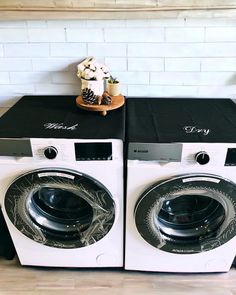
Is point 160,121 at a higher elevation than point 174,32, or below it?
below

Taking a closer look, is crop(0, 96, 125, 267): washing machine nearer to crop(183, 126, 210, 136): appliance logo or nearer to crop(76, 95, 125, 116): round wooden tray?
crop(76, 95, 125, 116): round wooden tray

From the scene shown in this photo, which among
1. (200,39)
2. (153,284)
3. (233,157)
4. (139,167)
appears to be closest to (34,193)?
(139,167)

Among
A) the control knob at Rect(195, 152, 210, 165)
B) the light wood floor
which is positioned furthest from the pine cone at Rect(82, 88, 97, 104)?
the light wood floor

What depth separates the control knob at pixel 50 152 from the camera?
120 centimetres

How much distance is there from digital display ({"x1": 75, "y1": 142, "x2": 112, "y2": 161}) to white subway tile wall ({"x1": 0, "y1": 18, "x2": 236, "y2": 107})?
635 mm

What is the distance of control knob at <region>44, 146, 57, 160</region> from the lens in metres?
1.20

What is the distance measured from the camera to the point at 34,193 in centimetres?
137

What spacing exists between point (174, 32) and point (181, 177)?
0.86 m

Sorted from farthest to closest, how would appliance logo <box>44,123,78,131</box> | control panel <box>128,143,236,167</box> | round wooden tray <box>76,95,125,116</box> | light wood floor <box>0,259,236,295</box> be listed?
1. light wood floor <box>0,259,236,295</box>
2. round wooden tray <box>76,95,125,116</box>
3. appliance logo <box>44,123,78,131</box>
4. control panel <box>128,143,236,167</box>

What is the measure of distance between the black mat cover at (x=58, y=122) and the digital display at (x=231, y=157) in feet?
1.51

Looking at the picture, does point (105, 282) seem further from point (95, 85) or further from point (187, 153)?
point (95, 85)

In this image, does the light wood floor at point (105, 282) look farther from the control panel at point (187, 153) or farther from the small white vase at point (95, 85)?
the small white vase at point (95, 85)

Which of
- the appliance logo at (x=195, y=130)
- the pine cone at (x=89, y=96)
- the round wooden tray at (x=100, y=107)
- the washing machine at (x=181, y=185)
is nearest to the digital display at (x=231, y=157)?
the washing machine at (x=181, y=185)

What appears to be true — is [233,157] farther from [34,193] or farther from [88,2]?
[88,2]
